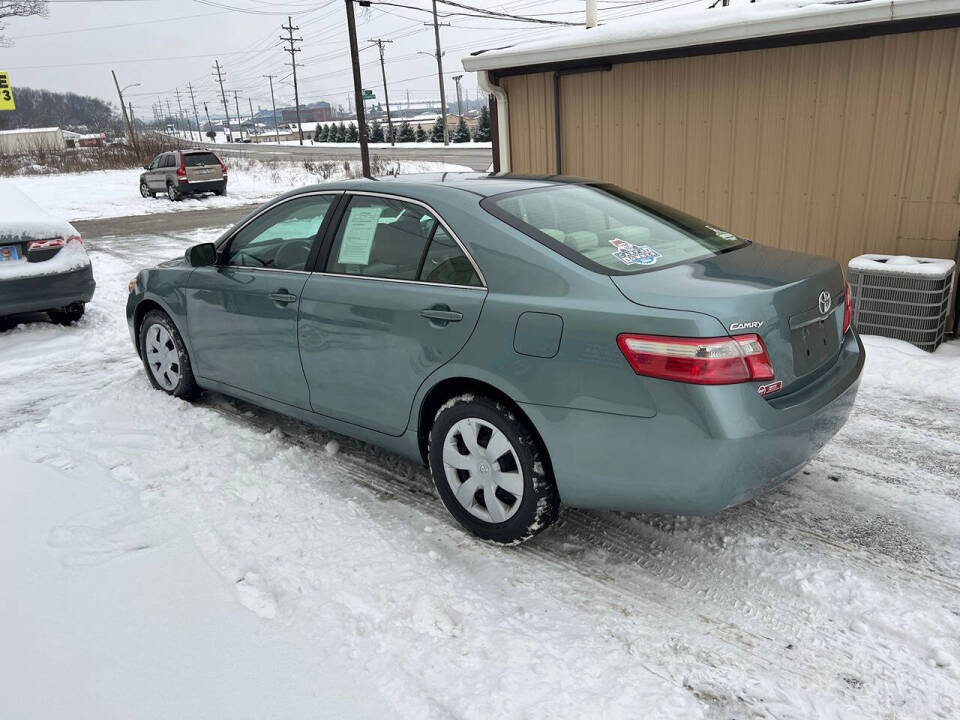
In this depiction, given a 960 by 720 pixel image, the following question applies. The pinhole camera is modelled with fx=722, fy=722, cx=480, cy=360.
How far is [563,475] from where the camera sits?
283 cm

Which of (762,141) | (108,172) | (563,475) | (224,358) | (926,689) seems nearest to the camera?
(926,689)

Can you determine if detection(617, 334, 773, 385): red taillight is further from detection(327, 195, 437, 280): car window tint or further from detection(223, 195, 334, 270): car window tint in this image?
detection(223, 195, 334, 270): car window tint

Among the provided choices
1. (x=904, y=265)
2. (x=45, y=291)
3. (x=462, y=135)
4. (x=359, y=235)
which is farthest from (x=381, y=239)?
(x=462, y=135)

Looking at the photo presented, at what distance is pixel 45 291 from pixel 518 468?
5.97 m

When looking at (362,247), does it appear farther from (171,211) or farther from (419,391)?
(171,211)

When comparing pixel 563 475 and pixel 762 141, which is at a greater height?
pixel 762 141

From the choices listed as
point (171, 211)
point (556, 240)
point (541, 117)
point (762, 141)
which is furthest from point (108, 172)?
point (556, 240)

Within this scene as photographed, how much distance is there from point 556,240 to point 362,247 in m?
1.09

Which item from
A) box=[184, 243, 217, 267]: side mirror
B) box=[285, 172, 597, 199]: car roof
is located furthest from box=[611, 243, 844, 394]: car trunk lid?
box=[184, 243, 217, 267]: side mirror

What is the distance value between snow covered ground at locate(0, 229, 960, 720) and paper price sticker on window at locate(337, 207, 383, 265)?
1146 millimetres

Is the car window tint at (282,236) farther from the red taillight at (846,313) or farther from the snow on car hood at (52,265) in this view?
the snow on car hood at (52,265)

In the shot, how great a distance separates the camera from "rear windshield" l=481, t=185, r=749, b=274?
3.03 metres

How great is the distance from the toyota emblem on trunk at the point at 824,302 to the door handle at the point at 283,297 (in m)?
2.54

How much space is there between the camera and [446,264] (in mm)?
3232
